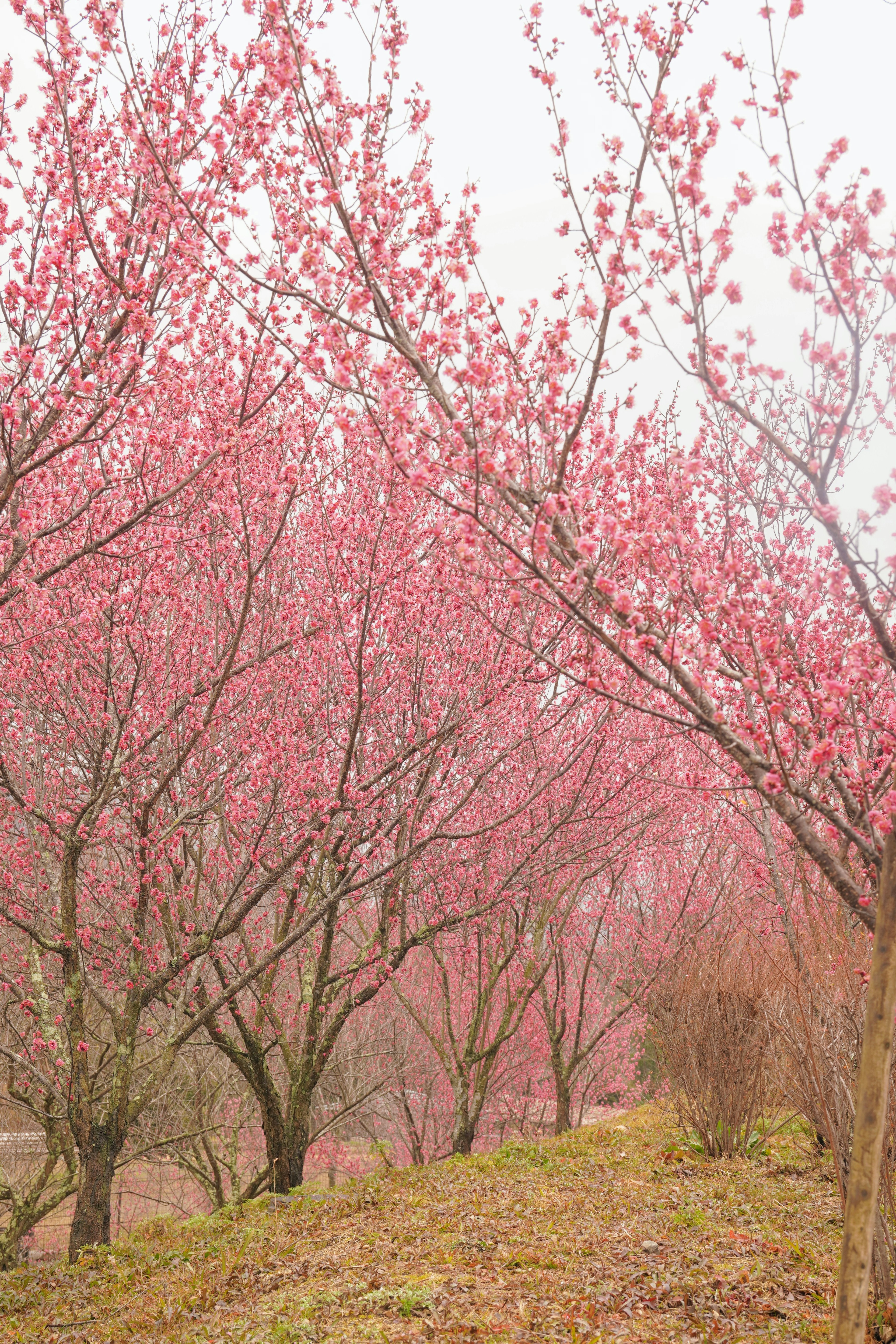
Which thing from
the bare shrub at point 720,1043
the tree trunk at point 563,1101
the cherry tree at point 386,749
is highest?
the cherry tree at point 386,749

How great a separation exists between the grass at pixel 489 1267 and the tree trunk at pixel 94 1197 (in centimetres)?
23

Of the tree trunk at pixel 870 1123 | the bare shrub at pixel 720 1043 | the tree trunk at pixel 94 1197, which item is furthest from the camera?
the bare shrub at pixel 720 1043

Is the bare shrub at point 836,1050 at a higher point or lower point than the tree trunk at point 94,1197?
higher

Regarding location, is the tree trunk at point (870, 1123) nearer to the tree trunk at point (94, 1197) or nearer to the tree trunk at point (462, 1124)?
the tree trunk at point (94, 1197)

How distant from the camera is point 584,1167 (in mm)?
8711

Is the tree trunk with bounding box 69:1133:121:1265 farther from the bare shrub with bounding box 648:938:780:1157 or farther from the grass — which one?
the bare shrub with bounding box 648:938:780:1157

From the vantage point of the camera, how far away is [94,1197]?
7344mm

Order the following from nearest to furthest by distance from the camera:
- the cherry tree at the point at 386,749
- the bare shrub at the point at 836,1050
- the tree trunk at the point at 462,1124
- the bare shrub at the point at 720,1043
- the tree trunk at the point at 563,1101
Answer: the bare shrub at the point at 836,1050, the cherry tree at the point at 386,749, the bare shrub at the point at 720,1043, the tree trunk at the point at 462,1124, the tree trunk at the point at 563,1101

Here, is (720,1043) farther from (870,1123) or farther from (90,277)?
(90,277)

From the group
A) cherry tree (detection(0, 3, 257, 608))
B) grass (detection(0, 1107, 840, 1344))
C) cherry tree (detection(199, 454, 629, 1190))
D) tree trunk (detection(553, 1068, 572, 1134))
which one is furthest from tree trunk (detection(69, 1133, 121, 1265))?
tree trunk (detection(553, 1068, 572, 1134))

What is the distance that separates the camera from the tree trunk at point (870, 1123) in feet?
9.30

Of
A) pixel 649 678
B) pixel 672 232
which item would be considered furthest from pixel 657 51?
pixel 649 678

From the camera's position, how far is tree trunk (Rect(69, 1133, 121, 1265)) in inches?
284

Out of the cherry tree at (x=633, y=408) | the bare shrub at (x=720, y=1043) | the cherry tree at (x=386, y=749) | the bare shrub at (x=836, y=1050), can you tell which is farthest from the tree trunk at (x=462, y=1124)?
the cherry tree at (x=633, y=408)
